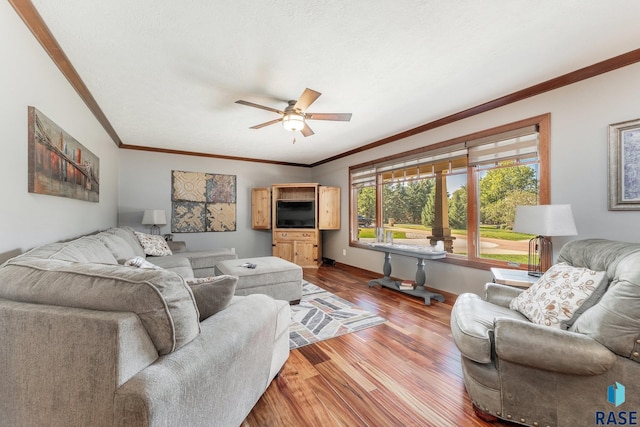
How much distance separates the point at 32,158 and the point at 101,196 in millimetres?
2042

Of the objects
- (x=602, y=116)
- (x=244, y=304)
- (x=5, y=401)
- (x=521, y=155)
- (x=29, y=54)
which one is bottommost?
(x=5, y=401)

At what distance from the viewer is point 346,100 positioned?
112 inches

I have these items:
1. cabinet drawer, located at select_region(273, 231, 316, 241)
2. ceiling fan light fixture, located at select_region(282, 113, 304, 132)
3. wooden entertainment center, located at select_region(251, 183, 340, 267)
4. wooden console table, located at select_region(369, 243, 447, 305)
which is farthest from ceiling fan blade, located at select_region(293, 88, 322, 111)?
cabinet drawer, located at select_region(273, 231, 316, 241)

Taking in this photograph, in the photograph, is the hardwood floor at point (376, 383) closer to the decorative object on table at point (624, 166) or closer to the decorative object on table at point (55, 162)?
the decorative object on table at point (624, 166)

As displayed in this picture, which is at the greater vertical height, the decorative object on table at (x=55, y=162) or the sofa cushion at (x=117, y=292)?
the decorative object on table at (x=55, y=162)

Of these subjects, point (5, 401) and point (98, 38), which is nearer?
point (5, 401)

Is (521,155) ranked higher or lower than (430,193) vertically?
A: higher

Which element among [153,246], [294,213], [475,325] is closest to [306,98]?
[475,325]

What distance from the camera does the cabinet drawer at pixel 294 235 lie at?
5.57 m

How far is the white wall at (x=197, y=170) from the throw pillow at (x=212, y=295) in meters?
4.35

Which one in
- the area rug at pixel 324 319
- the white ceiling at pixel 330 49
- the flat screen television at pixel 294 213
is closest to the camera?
the white ceiling at pixel 330 49

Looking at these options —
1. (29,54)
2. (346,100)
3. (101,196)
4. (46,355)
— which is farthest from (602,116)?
(101,196)

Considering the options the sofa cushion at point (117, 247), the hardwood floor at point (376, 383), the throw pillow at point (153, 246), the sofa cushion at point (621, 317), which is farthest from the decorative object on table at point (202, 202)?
the sofa cushion at point (621, 317)

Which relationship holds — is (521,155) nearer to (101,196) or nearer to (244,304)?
(244,304)
